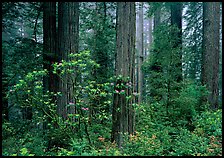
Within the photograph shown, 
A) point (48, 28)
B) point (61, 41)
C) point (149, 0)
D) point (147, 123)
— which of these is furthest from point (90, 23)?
point (147, 123)

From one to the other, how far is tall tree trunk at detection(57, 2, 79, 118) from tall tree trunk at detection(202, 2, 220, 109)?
5.32 metres

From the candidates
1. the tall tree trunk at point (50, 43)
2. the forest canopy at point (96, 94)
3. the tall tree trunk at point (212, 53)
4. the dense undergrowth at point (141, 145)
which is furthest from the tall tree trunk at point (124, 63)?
the tall tree trunk at point (212, 53)

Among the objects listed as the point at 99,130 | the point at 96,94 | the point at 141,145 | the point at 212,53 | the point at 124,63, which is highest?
the point at 212,53

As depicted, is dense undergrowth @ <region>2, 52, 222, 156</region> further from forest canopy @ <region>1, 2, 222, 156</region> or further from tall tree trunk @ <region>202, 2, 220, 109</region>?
tall tree trunk @ <region>202, 2, 220, 109</region>

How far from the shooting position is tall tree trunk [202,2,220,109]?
316 inches

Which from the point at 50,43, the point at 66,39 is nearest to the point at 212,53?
the point at 66,39

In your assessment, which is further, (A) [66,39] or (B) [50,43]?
(B) [50,43]

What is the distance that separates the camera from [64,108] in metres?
5.83

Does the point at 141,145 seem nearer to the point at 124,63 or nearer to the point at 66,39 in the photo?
the point at 124,63

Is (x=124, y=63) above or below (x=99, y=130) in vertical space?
above

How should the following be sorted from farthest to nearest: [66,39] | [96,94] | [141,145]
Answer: [66,39], [96,94], [141,145]

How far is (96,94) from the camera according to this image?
5121mm

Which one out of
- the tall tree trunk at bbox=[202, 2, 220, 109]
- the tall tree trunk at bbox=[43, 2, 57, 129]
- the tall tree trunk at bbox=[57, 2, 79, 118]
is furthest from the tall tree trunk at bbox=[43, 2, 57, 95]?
the tall tree trunk at bbox=[202, 2, 220, 109]

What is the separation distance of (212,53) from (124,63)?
4651mm
